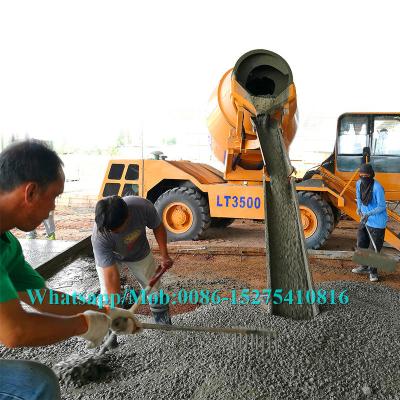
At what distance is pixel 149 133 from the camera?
19.4 m

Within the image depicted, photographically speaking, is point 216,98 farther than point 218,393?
Yes

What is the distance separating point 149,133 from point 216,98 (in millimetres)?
A: 14647

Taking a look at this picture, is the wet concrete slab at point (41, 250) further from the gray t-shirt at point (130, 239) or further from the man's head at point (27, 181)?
the man's head at point (27, 181)

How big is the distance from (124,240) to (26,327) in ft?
5.74

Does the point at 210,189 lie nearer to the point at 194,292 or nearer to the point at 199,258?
the point at 199,258

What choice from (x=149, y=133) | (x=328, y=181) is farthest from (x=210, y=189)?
(x=149, y=133)

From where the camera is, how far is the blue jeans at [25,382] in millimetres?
1211

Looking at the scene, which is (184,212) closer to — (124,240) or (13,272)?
(124,240)

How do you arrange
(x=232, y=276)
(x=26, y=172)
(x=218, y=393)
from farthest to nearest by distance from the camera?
1. (x=232, y=276)
2. (x=218, y=393)
3. (x=26, y=172)

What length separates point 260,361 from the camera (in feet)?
7.41

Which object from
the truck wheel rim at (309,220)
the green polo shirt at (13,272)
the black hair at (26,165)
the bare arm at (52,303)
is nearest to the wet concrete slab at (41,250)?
the bare arm at (52,303)

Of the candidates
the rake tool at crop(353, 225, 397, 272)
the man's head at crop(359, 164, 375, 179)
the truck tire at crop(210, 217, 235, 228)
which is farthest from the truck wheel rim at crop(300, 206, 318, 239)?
the truck tire at crop(210, 217, 235, 228)

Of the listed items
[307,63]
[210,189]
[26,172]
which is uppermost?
[307,63]

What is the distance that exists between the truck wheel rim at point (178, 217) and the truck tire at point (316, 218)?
1900 millimetres
